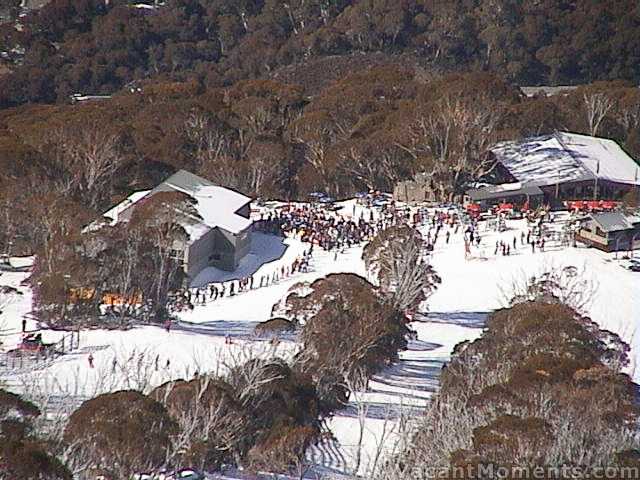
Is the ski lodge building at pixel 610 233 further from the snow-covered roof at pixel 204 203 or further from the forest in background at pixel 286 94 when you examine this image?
the snow-covered roof at pixel 204 203

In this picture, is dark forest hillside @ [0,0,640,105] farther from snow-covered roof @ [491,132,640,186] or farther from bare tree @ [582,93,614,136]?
snow-covered roof @ [491,132,640,186]

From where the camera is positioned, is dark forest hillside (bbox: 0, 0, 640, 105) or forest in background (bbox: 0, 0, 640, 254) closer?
forest in background (bbox: 0, 0, 640, 254)

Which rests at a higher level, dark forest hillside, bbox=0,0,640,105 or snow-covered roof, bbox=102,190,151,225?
dark forest hillside, bbox=0,0,640,105

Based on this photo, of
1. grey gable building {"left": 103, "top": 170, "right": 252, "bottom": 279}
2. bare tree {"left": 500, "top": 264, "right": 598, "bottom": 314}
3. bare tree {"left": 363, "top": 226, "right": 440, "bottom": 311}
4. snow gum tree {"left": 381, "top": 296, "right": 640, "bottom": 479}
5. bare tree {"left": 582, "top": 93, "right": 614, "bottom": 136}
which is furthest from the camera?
bare tree {"left": 582, "top": 93, "right": 614, "bottom": 136}

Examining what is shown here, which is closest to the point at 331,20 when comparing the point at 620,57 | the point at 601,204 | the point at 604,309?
the point at 620,57

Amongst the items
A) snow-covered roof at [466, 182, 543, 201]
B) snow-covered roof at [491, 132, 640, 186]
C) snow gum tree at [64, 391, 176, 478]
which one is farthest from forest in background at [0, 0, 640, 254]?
snow gum tree at [64, 391, 176, 478]

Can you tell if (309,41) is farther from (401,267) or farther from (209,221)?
(401,267)

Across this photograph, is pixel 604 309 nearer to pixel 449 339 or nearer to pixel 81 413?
pixel 449 339
